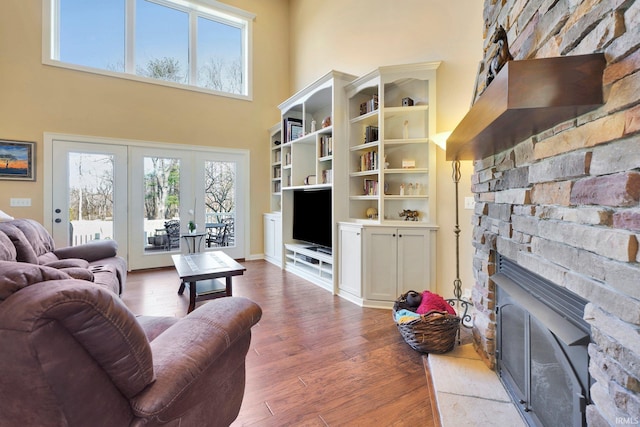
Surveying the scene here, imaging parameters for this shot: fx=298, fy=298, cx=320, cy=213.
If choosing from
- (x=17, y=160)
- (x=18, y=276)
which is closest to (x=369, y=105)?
(x=18, y=276)

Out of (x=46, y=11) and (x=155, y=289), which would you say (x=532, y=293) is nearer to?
(x=155, y=289)

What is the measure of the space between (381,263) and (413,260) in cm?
33

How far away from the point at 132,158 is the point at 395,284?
4.38 m

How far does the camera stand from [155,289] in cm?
376

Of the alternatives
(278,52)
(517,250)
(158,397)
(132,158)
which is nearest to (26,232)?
(132,158)

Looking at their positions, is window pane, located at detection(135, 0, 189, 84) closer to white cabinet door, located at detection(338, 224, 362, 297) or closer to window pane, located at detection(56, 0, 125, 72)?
window pane, located at detection(56, 0, 125, 72)

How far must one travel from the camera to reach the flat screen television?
3.89m

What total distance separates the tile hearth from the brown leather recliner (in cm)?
127

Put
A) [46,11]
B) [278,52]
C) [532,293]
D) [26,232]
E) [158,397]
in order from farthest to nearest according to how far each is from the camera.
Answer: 1. [278,52]
2. [46,11]
3. [26,232]
4. [532,293]
5. [158,397]

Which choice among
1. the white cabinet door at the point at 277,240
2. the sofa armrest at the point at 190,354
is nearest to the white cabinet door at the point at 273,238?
the white cabinet door at the point at 277,240

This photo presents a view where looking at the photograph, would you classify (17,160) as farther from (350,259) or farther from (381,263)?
(381,263)

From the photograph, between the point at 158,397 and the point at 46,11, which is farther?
the point at 46,11

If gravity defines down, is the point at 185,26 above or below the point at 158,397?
above

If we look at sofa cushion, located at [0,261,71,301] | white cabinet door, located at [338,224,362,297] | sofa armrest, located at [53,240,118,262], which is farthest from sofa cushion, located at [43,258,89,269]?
white cabinet door, located at [338,224,362,297]
